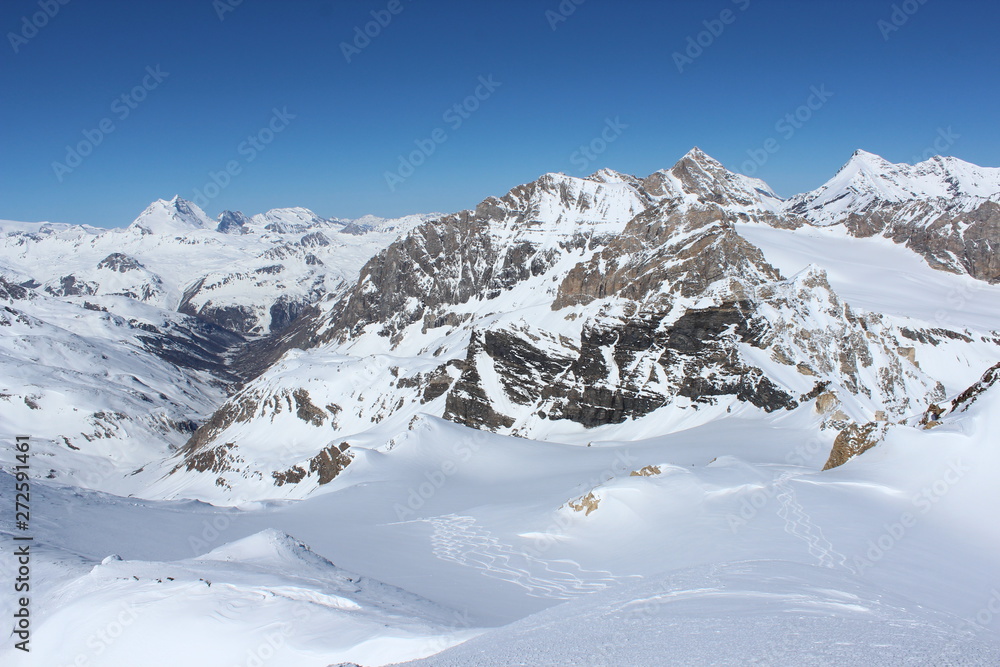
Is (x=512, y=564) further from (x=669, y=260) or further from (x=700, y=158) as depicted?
(x=700, y=158)

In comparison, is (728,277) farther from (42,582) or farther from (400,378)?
(400,378)

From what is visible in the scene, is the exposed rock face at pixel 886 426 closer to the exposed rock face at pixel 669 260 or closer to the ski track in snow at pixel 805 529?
the ski track in snow at pixel 805 529

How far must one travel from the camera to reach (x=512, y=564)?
17594 millimetres

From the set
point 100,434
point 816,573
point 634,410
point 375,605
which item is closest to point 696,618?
point 816,573

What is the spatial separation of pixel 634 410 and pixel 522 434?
1313 cm

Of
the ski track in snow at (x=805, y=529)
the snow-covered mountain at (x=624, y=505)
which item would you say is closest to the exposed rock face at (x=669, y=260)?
the snow-covered mountain at (x=624, y=505)

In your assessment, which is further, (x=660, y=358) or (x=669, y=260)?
(x=669, y=260)

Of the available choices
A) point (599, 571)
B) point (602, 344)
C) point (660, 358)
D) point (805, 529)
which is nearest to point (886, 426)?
point (805, 529)

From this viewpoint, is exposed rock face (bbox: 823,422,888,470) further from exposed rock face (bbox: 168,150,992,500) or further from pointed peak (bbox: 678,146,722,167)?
pointed peak (bbox: 678,146,722,167)

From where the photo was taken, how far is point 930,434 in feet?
55.1

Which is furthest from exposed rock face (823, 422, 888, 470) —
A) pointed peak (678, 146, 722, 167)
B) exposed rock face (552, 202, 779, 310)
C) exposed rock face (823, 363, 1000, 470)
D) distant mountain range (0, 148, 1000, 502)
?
pointed peak (678, 146, 722, 167)

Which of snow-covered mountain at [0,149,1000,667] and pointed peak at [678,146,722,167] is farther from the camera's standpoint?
pointed peak at [678,146,722,167]

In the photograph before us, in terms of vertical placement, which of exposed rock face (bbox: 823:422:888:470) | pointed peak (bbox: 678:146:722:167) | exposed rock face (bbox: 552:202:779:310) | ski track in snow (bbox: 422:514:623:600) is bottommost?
ski track in snow (bbox: 422:514:623:600)

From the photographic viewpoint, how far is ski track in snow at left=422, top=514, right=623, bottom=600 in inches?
590
